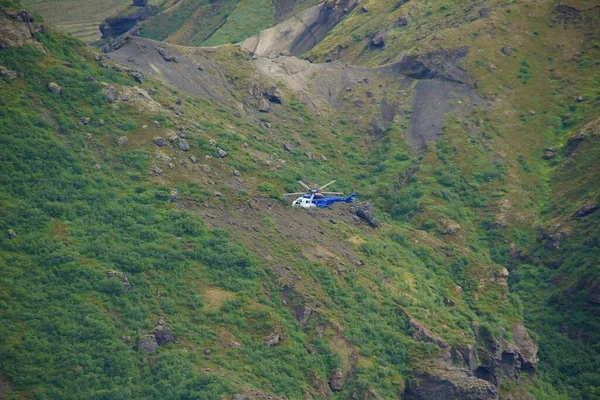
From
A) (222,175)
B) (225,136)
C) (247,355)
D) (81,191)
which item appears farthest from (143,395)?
(225,136)

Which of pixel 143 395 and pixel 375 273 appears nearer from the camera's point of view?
pixel 143 395

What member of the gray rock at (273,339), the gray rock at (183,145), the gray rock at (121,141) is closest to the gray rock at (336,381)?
the gray rock at (273,339)

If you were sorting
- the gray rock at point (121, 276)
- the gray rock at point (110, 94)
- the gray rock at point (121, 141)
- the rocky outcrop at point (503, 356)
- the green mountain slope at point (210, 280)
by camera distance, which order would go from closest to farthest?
the green mountain slope at point (210, 280) → the gray rock at point (121, 276) → the rocky outcrop at point (503, 356) → the gray rock at point (121, 141) → the gray rock at point (110, 94)

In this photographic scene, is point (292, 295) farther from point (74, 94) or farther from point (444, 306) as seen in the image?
point (74, 94)

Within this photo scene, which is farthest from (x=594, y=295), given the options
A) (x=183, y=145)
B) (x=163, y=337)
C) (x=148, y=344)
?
(x=148, y=344)

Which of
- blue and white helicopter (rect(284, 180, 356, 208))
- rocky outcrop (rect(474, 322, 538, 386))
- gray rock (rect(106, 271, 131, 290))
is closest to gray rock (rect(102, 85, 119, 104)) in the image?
blue and white helicopter (rect(284, 180, 356, 208))

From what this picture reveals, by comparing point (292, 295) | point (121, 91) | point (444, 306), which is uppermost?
point (121, 91)

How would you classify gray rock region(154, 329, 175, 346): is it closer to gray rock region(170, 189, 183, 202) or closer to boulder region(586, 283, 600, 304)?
gray rock region(170, 189, 183, 202)

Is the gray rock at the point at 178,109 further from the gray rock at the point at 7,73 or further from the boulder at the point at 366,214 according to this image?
the boulder at the point at 366,214
